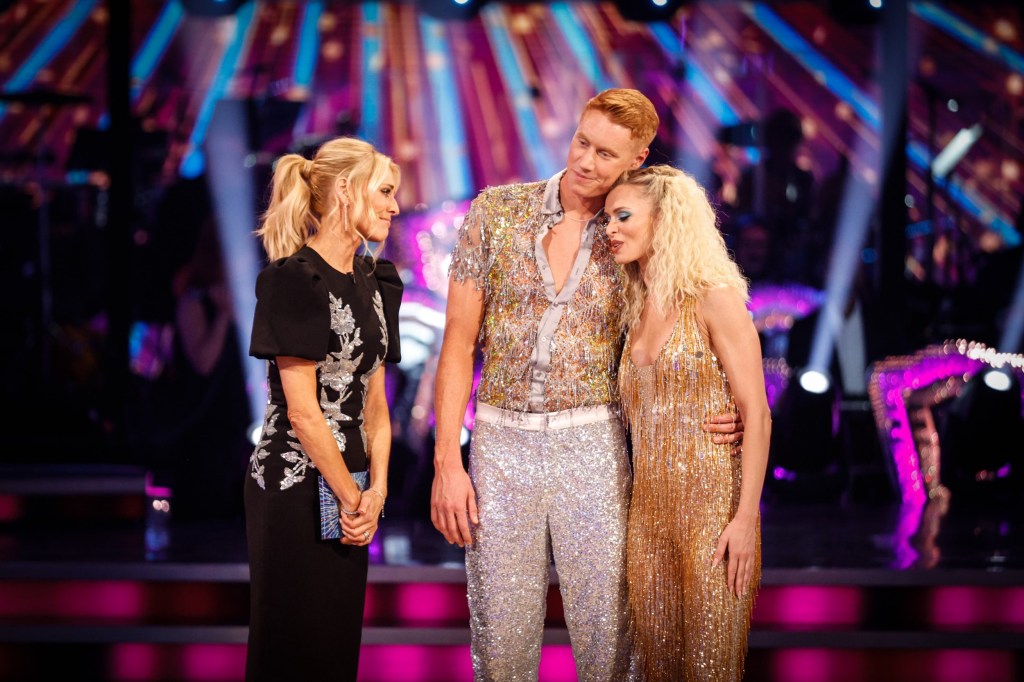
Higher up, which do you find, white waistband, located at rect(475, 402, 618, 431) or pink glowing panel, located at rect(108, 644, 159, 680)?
white waistband, located at rect(475, 402, 618, 431)

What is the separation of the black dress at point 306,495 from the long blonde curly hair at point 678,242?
624 millimetres

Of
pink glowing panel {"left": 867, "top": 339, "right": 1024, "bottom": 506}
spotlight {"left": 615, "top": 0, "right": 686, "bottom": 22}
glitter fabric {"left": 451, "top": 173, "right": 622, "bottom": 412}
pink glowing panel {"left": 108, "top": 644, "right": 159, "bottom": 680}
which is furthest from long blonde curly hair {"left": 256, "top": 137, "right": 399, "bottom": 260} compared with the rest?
spotlight {"left": 615, "top": 0, "right": 686, "bottom": 22}

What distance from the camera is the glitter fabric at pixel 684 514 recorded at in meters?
2.14

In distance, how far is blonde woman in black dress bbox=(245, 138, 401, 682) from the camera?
6.63ft

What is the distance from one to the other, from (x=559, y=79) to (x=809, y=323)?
7.69 ft

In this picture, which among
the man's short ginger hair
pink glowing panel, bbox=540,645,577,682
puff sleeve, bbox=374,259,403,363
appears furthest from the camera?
pink glowing panel, bbox=540,645,577,682

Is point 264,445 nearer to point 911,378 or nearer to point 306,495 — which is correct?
point 306,495

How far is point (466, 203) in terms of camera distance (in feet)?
22.0

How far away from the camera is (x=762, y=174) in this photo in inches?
255

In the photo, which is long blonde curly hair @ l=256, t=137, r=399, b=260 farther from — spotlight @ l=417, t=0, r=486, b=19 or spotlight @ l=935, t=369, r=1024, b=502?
spotlight @ l=417, t=0, r=486, b=19

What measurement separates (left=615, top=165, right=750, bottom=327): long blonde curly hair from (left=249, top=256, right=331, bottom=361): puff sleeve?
2.29 ft

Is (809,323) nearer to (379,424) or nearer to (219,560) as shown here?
(219,560)

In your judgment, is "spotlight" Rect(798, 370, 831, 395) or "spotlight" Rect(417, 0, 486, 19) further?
"spotlight" Rect(417, 0, 486, 19)

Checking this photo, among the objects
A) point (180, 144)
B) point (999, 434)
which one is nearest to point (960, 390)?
point (999, 434)
